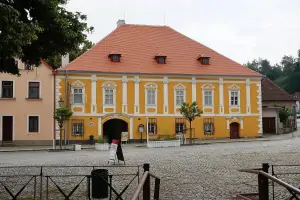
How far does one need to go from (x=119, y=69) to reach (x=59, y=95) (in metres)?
5.87

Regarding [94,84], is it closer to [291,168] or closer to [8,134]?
[8,134]

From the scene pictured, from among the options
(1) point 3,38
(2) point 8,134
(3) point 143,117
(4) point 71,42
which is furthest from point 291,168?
(2) point 8,134

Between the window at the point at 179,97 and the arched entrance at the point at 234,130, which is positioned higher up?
the window at the point at 179,97

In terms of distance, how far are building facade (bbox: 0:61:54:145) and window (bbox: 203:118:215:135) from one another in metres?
14.3

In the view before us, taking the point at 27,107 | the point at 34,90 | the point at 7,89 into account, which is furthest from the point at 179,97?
Result: the point at 7,89

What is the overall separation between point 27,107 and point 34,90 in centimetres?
161

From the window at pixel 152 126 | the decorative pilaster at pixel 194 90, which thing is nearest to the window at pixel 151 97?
the window at pixel 152 126

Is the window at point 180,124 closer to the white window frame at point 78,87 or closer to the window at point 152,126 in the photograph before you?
the window at point 152,126

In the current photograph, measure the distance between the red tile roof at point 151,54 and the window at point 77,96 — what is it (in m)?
1.89

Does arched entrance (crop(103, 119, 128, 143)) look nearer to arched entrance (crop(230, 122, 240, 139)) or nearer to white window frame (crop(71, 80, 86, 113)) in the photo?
white window frame (crop(71, 80, 86, 113))

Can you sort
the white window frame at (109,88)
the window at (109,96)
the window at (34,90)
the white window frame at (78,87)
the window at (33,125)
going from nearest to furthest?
the window at (33,125)
the window at (34,90)
the white window frame at (78,87)
the white window frame at (109,88)
the window at (109,96)

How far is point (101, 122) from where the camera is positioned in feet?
116

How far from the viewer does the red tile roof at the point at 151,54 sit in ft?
119

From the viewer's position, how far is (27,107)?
33.8 m
